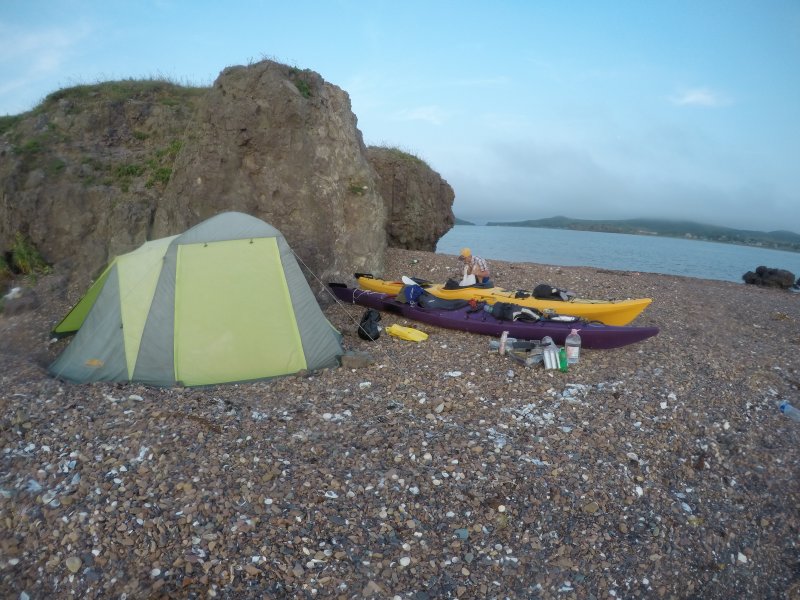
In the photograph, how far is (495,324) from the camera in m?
9.01

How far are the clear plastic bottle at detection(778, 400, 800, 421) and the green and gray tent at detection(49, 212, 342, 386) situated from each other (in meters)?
5.88

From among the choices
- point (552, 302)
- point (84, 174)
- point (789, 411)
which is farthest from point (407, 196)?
point (789, 411)

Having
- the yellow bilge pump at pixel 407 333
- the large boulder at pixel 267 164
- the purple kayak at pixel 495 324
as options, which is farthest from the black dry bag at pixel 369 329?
the large boulder at pixel 267 164

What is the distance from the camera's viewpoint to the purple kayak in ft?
27.8

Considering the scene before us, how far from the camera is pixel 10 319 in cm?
991

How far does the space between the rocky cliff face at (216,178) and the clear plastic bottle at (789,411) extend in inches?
317

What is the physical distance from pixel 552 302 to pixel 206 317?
19.3ft

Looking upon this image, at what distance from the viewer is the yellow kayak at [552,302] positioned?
911 centimetres

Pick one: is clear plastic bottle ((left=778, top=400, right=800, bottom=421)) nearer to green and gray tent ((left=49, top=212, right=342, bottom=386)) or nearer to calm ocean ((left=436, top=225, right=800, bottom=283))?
green and gray tent ((left=49, top=212, right=342, bottom=386))

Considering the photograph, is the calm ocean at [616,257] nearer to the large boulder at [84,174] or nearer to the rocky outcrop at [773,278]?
the rocky outcrop at [773,278]

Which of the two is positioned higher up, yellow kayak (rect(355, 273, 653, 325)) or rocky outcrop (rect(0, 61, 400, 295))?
rocky outcrop (rect(0, 61, 400, 295))

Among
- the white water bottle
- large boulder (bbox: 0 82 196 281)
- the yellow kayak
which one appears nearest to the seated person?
the yellow kayak

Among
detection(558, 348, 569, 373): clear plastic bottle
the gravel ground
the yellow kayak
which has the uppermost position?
the yellow kayak

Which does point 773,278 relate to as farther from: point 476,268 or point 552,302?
point 552,302
